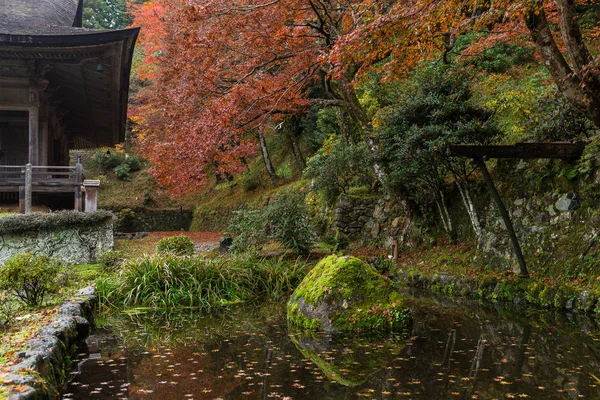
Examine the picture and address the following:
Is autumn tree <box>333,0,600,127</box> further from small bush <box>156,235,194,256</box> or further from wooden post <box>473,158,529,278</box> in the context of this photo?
small bush <box>156,235,194,256</box>

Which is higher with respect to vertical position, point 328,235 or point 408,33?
point 408,33

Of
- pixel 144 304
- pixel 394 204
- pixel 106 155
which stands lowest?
pixel 144 304

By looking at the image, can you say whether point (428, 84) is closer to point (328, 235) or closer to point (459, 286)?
point (459, 286)

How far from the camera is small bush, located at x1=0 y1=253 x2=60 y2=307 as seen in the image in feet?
22.7

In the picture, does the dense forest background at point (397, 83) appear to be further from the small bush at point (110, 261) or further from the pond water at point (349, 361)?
the pond water at point (349, 361)

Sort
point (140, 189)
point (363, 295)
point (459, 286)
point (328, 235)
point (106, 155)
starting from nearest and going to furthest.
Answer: point (363, 295)
point (459, 286)
point (328, 235)
point (140, 189)
point (106, 155)

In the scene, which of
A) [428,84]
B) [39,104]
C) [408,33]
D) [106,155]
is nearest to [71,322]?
[408,33]

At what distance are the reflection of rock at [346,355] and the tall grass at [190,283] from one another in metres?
3.32

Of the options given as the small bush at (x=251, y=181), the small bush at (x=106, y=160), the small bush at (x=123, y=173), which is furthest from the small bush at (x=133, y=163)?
the small bush at (x=251, y=181)

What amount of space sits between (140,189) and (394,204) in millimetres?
19779

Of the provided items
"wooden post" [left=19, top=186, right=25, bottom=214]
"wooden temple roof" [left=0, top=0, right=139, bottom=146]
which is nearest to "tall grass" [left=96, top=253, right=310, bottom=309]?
"wooden temple roof" [left=0, top=0, right=139, bottom=146]

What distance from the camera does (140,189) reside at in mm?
29344

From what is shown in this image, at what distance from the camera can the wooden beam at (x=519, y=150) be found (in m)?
7.82

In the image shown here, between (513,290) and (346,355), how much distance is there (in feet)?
14.4
